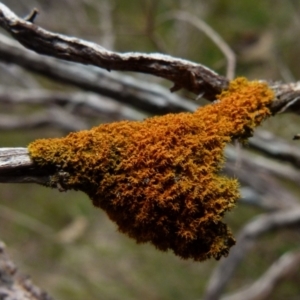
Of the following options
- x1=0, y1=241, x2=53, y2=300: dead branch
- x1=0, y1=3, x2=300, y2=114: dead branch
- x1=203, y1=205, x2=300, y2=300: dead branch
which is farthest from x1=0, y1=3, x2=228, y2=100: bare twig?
x1=203, y1=205, x2=300, y2=300: dead branch

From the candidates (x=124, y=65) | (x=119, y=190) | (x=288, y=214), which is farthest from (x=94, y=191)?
(x=288, y=214)

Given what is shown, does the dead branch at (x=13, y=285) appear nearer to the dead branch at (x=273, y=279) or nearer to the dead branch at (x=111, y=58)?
the dead branch at (x=111, y=58)

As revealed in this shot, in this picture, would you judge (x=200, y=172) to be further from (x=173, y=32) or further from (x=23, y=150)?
(x=173, y=32)

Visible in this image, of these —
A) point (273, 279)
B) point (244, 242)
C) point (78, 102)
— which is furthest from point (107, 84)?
point (273, 279)

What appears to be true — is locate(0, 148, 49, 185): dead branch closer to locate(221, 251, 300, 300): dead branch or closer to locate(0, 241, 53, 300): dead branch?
locate(0, 241, 53, 300): dead branch

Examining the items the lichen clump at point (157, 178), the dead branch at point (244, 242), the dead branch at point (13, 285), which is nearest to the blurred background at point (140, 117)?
the dead branch at point (244, 242)

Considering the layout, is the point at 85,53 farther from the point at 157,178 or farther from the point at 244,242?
the point at 244,242
